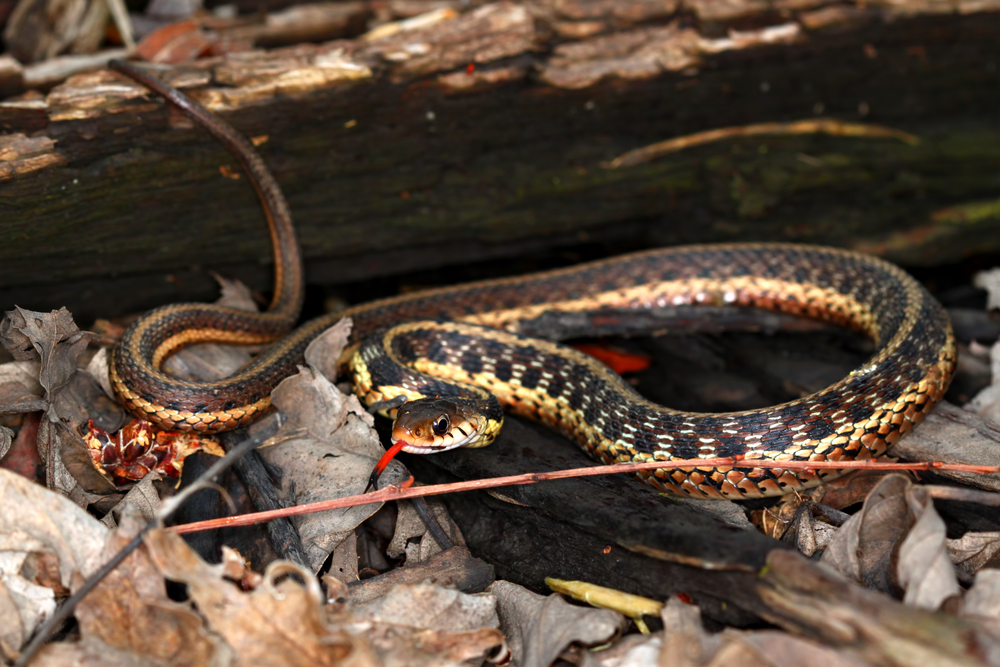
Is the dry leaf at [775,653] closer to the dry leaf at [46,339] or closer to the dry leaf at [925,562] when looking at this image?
the dry leaf at [925,562]

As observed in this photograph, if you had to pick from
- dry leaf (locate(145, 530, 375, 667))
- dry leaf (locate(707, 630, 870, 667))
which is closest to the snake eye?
dry leaf (locate(145, 530, 375, 667))

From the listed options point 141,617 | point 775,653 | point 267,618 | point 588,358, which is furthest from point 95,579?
point 588,358

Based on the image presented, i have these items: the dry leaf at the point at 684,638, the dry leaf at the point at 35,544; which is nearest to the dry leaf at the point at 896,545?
the dry leaf at the point at 684,638

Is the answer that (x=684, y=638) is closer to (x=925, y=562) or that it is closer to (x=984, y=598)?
(x=925, y=562)

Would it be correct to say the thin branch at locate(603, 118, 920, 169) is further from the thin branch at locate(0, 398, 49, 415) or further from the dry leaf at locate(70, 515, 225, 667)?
the dry leaf at locate(70, 515, 225, 667)

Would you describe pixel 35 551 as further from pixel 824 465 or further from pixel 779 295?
pixel 779 295

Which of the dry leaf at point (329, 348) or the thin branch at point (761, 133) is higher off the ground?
the thin branch at point (761, 133)

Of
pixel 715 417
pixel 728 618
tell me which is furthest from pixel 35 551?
pixel 715 417
